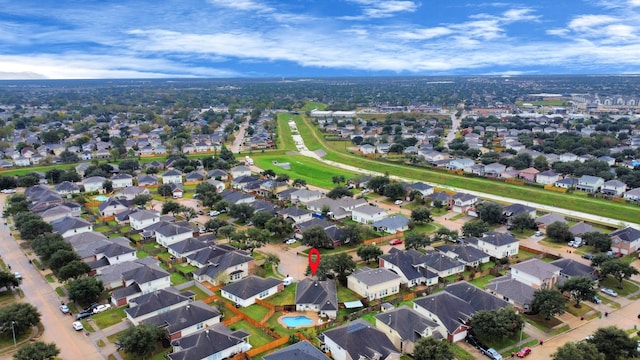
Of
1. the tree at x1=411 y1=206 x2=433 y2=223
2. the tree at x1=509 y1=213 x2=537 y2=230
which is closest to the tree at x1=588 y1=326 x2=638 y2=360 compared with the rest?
the tree at x1=509 y1=213 x2=537 y2=230

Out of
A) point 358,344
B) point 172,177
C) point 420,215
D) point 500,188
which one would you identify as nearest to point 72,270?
point 358,344

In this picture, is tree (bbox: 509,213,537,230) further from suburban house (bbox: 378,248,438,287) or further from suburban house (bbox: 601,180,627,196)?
suburban house (bbox: 601,180,627,196)

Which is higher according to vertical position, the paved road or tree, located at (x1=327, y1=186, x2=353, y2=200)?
tree, located at (x1=327, y1=186, x2=353, y2=200)

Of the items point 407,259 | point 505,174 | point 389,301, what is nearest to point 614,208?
point 505,174

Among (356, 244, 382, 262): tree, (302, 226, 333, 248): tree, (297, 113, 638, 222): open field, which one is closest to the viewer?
(356, 244, 382, 262): tree

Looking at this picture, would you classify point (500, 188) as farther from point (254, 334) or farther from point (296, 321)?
point (254, 334)

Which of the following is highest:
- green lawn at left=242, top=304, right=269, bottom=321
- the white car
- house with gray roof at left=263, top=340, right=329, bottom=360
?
house with gray roof at left=263, top=340, right=329, bottom=360

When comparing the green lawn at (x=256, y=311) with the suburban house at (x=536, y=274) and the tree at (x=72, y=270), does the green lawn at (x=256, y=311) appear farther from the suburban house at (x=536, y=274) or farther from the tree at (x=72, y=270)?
the suburban house at (x=536, y=274)
